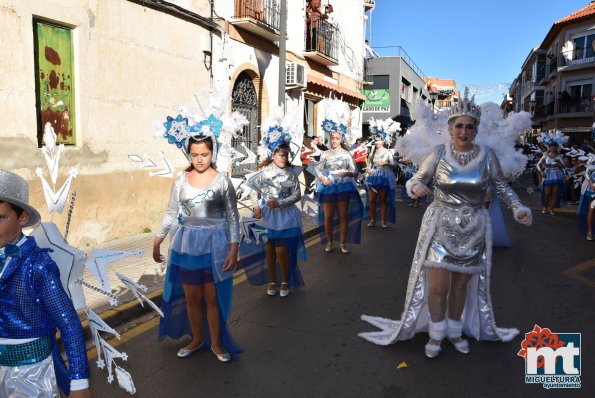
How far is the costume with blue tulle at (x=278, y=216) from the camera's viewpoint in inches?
226

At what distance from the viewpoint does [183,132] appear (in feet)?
13.2

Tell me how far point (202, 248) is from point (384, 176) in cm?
718

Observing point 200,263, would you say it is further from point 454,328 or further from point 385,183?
point 385,183

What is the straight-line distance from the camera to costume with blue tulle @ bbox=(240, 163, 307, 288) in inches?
226

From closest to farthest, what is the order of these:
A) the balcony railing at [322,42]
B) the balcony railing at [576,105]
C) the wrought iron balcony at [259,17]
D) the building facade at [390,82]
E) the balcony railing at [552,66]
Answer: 1. the wrought iron balcony at [259,17]
2. the balcony railing at [322,42]
3. the building facade at [390,82]
4. the balcony railing at [576,105]
5. the balcony railing at [552,66]

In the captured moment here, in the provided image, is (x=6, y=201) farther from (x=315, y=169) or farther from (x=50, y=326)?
(x=315, y=169)

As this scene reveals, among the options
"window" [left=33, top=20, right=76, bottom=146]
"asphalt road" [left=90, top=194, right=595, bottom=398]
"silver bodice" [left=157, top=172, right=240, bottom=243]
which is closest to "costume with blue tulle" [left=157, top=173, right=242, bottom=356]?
"silver bodice" [left=157, top=172, right=240, bottom=243]

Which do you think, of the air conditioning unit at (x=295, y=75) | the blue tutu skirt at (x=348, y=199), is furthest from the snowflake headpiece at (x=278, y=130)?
the air conditioning unit at (x=295, y=75)

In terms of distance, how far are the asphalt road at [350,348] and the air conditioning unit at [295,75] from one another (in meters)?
8.18

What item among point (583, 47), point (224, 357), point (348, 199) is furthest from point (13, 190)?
point (583, 47)

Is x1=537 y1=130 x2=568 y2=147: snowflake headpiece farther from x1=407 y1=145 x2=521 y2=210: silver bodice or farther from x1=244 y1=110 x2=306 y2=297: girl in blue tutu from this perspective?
x1=407 y1=145 x2=521 y2=210: silver bodice

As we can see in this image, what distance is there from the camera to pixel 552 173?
12.5 meters

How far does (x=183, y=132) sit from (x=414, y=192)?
1997mm

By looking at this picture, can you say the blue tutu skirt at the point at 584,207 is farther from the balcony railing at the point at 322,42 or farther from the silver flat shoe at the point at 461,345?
the balcony railing at the point at 322,42
